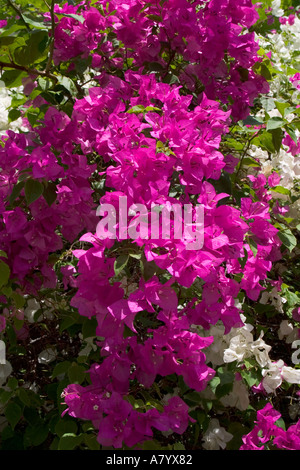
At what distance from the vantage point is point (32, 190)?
41.4 inches

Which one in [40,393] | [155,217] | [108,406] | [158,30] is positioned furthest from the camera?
[40,393]

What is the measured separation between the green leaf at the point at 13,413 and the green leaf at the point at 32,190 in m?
0.53

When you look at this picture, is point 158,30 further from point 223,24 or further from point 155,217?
point 155,217

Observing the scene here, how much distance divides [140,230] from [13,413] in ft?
2.20

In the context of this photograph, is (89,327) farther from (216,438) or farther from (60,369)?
(216,438)

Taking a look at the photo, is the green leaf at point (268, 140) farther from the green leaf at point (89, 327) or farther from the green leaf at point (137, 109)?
the green leaf at point (89, 327)

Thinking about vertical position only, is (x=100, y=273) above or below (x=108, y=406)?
above

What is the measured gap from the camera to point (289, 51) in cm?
250

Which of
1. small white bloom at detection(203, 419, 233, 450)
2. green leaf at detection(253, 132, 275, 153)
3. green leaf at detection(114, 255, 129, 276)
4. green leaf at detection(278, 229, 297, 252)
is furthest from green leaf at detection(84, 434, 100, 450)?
green leaf at detection(253, 132, 275, 153)

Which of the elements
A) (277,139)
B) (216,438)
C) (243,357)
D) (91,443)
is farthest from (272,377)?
(277,139)

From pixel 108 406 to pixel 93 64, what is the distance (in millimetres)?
843

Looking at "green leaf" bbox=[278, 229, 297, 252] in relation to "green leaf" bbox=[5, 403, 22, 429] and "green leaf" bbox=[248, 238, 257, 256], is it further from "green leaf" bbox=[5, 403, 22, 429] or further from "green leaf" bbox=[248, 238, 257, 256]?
"green leaf" bbox=[5, 403, 22, 429]

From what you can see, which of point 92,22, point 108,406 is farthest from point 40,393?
point 92,22

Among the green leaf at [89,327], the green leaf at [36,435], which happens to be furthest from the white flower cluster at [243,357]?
the green leaf at [36,435]
